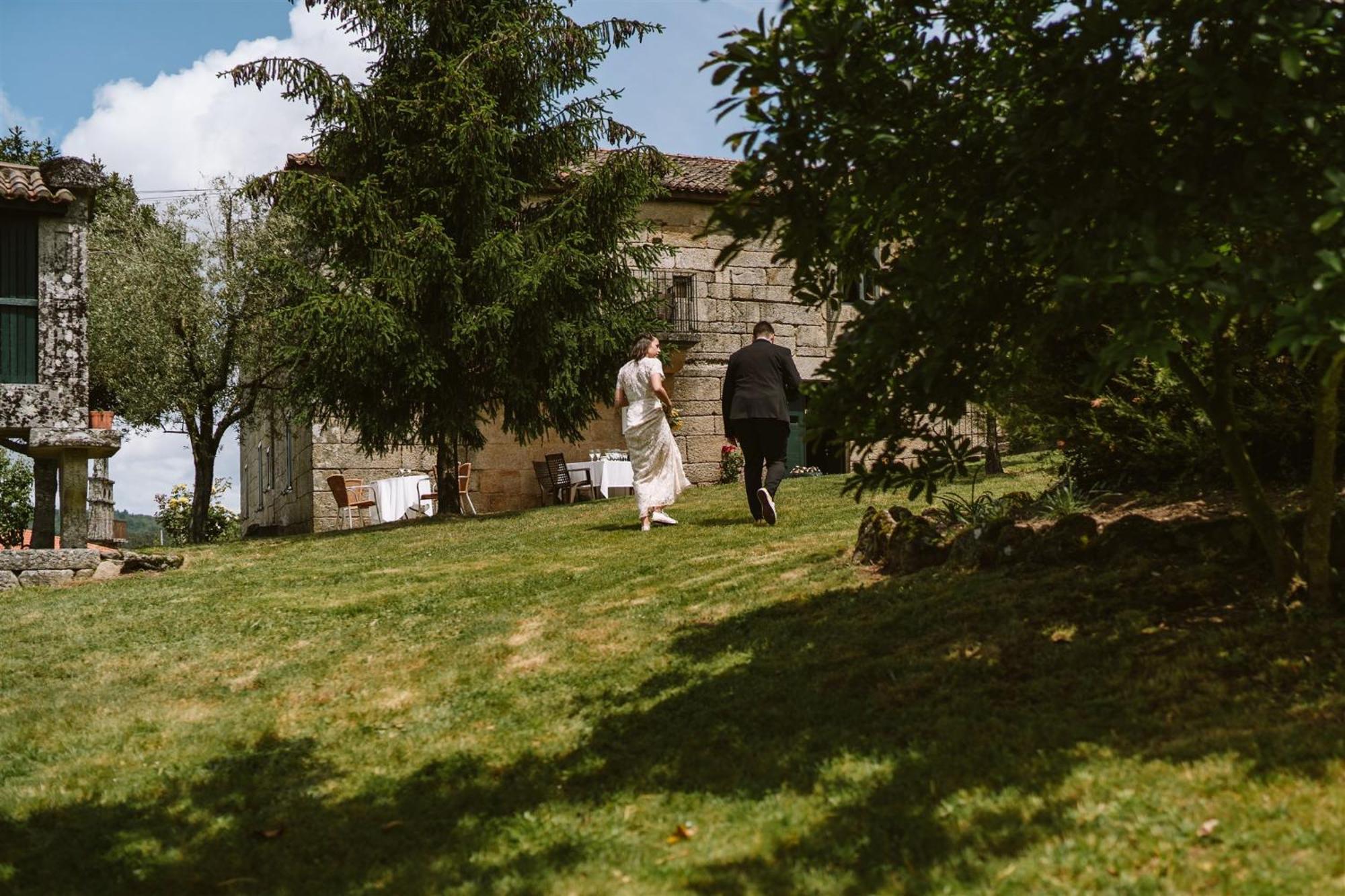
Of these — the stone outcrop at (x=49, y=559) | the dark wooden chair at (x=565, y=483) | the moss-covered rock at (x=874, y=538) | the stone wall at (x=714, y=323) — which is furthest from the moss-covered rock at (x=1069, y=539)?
the stone wall at (x=714, y=323)

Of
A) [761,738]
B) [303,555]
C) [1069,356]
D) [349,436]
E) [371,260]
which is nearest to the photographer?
[761,738]

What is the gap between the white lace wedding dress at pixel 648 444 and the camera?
39.4 ft

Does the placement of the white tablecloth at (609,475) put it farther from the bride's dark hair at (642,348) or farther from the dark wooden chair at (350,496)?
the bride's dark hair at (642,348)

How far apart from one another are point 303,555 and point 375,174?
6971mm

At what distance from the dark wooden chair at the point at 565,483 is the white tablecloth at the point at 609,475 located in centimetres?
30

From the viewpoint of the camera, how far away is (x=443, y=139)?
55.8 ft

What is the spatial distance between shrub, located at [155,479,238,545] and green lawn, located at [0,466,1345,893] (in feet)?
82.0

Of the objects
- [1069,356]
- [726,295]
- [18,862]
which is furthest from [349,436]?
[18,862]

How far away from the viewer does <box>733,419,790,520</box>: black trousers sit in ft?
36.6

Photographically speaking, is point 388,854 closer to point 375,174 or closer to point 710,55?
point 710,55

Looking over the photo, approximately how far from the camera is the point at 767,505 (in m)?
11.0

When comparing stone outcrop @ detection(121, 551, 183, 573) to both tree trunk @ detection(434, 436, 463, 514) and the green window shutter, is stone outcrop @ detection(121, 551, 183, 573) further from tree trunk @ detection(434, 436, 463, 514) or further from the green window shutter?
tree trunk @ detection(434, 436, 463, 514)

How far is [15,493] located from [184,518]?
6.13 m

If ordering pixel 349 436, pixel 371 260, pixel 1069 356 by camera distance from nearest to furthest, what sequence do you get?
pixel 1069 356 < pixel 371 260 < pixel 349 436
